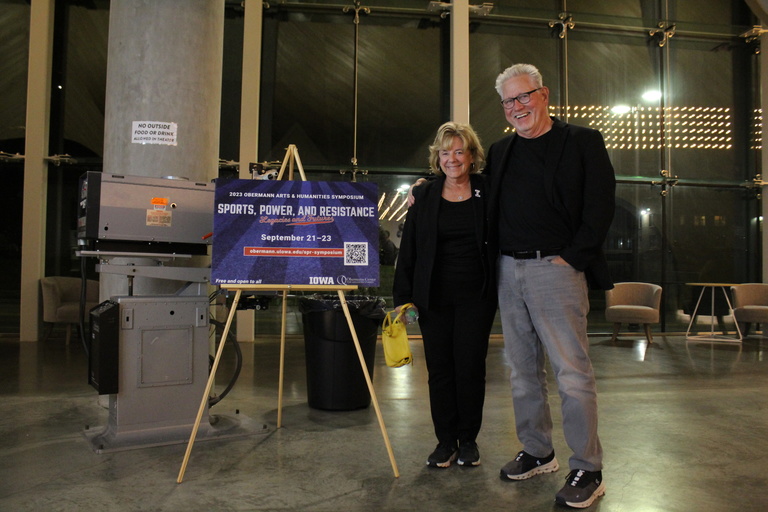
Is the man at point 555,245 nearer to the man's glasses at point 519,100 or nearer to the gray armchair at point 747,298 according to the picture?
the man's glasses at point 519,100

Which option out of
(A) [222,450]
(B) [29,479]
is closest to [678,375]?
(A) [222,450]

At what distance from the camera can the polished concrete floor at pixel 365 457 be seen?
2.40 meters

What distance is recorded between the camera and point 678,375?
5410mm

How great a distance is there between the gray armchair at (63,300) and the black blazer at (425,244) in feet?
17.8

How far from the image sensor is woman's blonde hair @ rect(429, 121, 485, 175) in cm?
268

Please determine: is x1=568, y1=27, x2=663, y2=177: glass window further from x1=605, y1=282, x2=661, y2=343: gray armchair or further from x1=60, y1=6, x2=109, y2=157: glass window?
x1=60, y1=6, x2=109, y2=157: glass window

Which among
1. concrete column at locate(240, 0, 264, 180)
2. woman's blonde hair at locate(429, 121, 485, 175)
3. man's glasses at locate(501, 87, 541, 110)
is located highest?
concrete column at locate(240, 0, 264, 180)

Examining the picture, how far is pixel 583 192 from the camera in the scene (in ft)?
7.82

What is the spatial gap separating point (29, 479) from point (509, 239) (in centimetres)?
235

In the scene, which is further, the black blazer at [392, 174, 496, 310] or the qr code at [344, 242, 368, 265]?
the qr code at [344, 242, 368, 265]

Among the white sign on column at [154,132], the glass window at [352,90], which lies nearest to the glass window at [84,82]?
the glass window at [352,90]

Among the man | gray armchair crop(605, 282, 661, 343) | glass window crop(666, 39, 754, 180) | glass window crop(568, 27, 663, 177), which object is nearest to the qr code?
the man

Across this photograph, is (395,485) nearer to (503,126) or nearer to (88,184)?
(88,184)

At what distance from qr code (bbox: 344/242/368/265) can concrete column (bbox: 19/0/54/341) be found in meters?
6.16
